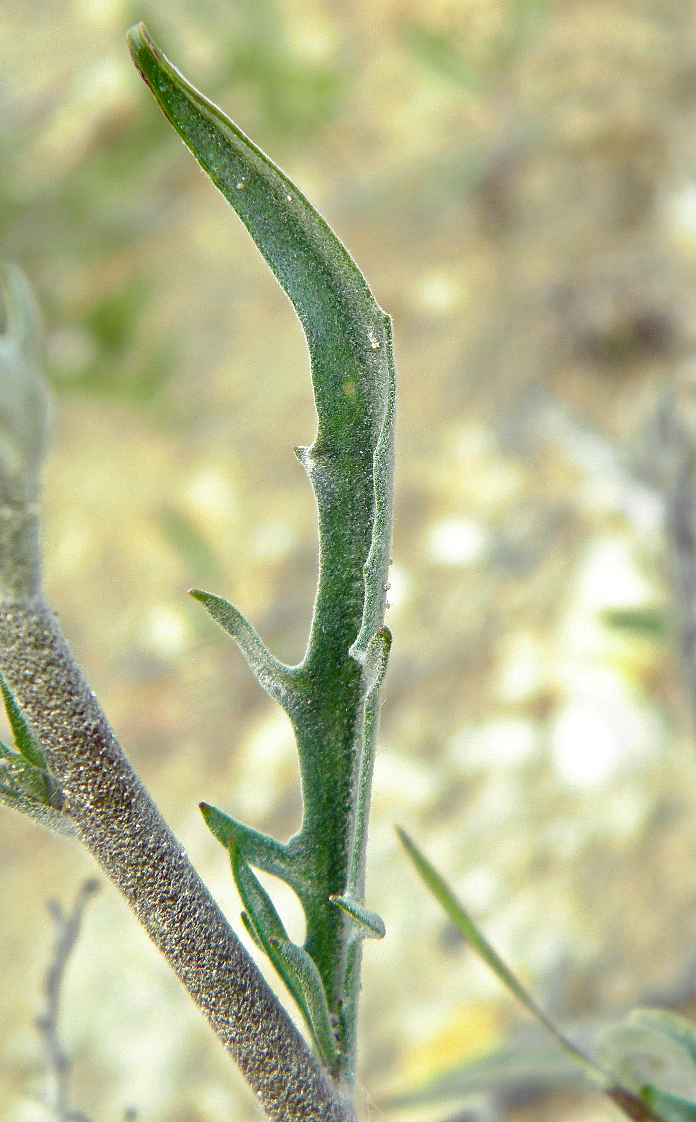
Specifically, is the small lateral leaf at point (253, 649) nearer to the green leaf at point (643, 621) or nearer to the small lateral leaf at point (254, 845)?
the small lateral leaf at point (254, 845)

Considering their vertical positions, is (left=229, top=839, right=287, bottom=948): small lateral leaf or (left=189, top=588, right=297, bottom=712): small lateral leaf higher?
(left=189, top=588, right=297, bottom=712): small lateral leaf

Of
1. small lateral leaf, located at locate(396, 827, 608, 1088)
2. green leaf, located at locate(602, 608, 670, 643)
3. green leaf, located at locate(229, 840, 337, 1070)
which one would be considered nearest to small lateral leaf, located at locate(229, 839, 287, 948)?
green leaf, located at locate(229, 840, 337, 1070)

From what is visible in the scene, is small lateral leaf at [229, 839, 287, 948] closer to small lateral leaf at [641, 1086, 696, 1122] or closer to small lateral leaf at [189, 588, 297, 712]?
small lateral leaf at [189, 588, 297, 712]

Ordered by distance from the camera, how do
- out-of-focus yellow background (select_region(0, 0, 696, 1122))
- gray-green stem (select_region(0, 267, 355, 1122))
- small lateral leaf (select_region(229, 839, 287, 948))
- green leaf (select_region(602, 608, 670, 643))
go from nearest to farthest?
gray-green stem (select_region(0, 267, 355, 1122)) < small lateral leaf (select_region(229, 839, 287, 948)) < green leaf (select_region(602, 608, 670, 643)) < out-of-focus yellow background (select_region(0, 0, 696, 1122))

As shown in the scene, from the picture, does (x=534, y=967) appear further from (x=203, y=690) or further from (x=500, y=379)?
(x=500, y=379)

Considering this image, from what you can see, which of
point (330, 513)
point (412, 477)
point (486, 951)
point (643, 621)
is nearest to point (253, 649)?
point (330, 513)

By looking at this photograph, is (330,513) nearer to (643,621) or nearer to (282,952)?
(282,952)

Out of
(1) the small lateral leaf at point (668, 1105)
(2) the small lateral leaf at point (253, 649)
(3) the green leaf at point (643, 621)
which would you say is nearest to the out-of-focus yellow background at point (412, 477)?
(3) the green leaf at point (643, 621)

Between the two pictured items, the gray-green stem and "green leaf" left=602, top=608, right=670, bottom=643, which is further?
"green leaf" left=602, top=608, right=670, bottom=643
